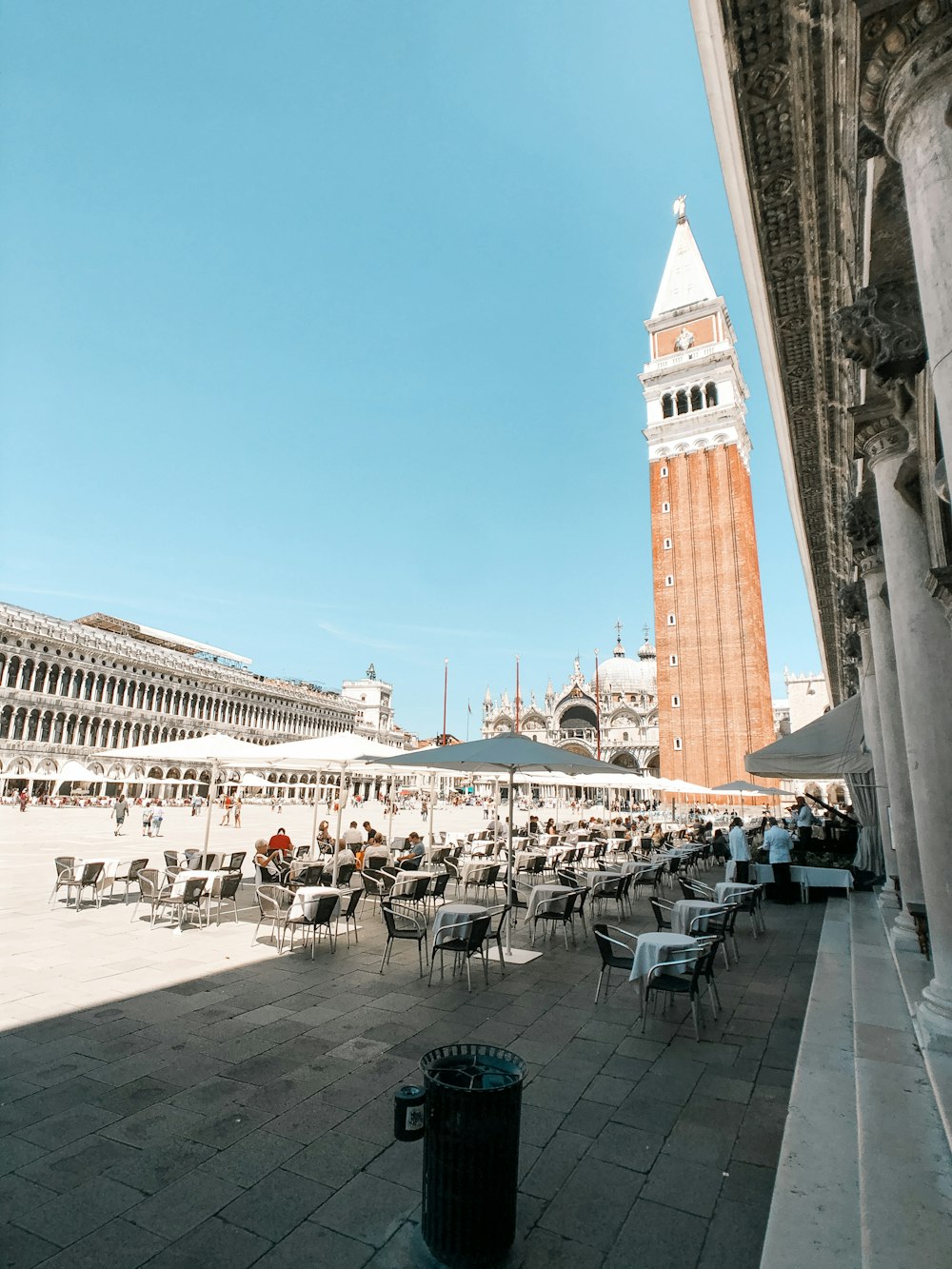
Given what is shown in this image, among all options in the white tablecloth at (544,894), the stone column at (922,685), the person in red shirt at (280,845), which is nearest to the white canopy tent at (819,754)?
the white tablecloth at (544,894)

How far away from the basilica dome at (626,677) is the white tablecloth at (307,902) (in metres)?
68.6

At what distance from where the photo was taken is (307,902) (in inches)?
279

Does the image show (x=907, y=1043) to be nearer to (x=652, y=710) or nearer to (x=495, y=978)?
(x=495, y=978)

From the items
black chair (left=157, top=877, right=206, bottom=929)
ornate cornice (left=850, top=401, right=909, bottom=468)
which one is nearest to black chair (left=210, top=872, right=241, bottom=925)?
black chair (left=157, top=877, right=206, bottom=929)

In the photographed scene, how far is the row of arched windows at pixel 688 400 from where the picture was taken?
4841 centimetres

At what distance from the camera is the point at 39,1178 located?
3002 millimetres

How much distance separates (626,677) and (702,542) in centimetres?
3303

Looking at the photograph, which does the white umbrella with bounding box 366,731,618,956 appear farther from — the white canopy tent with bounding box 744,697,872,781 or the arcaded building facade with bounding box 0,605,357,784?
the arcaded building facade with bounding box 0,605,357,784

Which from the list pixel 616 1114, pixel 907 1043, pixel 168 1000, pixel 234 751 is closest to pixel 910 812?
pixel 907 1043

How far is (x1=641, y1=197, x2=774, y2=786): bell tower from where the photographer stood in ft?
143

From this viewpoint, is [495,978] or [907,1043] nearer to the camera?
[907,1043]

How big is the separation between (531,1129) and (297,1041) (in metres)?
1.88

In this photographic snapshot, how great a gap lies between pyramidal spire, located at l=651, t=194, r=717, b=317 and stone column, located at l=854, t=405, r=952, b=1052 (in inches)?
2038

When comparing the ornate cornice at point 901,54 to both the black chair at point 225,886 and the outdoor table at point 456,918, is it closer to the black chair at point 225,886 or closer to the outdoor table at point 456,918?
the outdoor table at point 456,918
